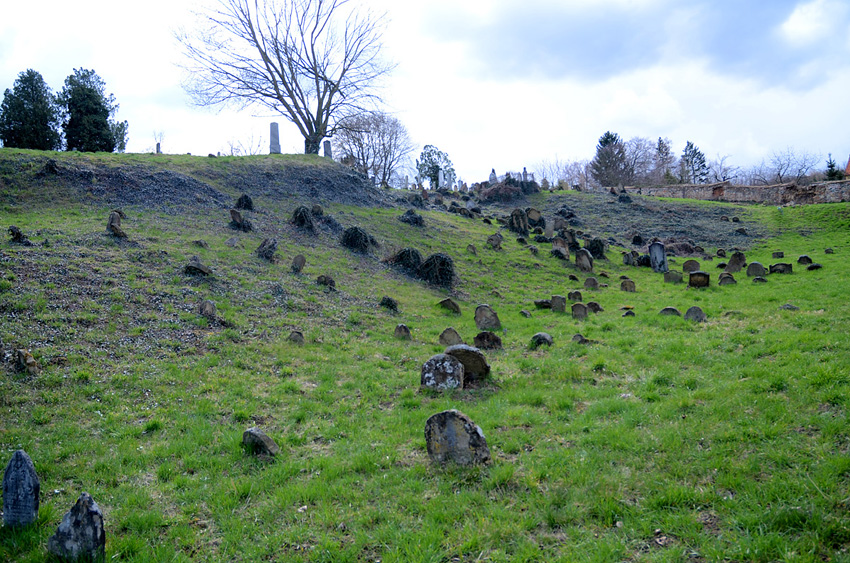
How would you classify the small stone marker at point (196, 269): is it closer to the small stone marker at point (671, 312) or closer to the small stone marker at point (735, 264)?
the small stone marker at point (671, 312)

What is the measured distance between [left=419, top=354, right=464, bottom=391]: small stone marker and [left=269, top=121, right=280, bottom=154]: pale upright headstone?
1040 inches

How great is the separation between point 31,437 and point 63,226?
10.1 meters

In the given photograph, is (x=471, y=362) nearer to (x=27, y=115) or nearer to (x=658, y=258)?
(x=658, y=258)

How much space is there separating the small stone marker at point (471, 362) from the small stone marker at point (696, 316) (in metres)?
5.41

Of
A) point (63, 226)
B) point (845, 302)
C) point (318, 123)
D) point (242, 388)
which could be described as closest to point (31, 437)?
point (242, 388)

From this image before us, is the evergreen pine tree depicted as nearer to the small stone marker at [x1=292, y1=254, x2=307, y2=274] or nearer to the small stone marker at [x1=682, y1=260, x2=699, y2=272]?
the small stone marker at [x1=292, y1=254, x2=307, y2=274]

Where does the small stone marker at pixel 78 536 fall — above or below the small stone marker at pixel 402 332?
below

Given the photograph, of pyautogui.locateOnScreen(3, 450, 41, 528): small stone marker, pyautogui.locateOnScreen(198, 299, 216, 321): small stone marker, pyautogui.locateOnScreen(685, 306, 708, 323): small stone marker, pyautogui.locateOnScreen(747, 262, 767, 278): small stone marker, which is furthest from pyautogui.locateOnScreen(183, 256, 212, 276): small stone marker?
pyautogui.locateOnScreen(747, 262, 767, 278): small stone marker

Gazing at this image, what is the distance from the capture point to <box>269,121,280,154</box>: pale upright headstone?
30812 millimetres

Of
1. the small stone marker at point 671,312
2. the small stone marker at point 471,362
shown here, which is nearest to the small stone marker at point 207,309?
the small stone marker at point 471,362

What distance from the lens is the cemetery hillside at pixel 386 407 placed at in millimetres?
4008

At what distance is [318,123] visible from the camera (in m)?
34.8

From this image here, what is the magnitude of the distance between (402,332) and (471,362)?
3369mm

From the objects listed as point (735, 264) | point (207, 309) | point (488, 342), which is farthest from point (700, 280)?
point (207, 309)
